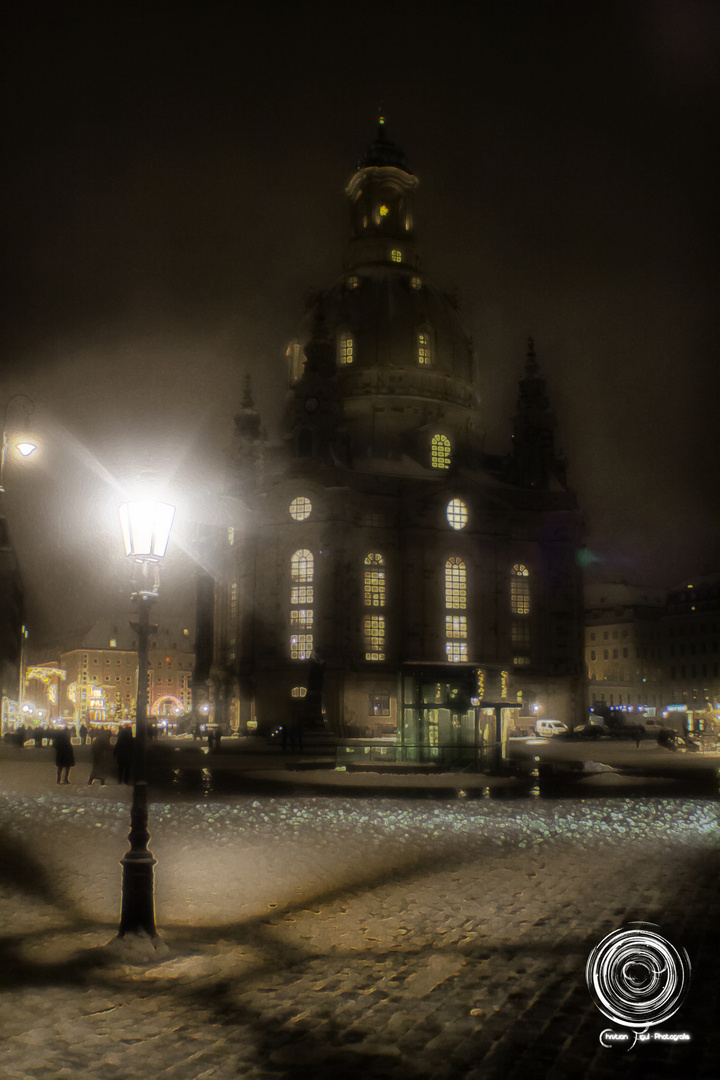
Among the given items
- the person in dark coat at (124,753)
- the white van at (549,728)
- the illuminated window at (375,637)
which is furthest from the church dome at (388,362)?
the person in dark coat at (124,753)

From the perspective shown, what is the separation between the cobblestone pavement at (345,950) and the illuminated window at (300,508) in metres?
53.3

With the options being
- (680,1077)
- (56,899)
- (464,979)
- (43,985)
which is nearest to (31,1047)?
(43,985)

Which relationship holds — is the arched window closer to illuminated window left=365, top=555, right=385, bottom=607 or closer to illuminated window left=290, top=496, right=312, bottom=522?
illuminated window left=290, top=496, right=312, bottom=522

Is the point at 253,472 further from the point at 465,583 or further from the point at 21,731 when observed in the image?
the point at 21,731

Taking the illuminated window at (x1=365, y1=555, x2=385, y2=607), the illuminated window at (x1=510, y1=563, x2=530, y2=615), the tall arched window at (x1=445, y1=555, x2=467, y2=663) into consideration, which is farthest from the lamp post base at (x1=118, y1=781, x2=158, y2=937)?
the illuminated window at (x1=510, y1=563, x2=530, y2=615)

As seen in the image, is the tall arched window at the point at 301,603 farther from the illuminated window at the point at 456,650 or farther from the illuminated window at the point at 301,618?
the illuminated window at the point at 456,650

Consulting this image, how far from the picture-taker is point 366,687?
68875mm

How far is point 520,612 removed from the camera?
254 feet

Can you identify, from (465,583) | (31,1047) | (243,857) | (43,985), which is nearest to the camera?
(31,1047)

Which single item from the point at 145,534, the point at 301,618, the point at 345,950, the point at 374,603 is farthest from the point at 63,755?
the point at 374,603

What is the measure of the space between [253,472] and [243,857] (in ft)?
206

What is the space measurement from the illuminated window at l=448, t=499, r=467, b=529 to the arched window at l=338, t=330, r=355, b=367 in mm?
16028

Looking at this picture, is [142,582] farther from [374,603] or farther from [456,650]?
[456,650]

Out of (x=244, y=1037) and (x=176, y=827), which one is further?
(x=176, y=827)
